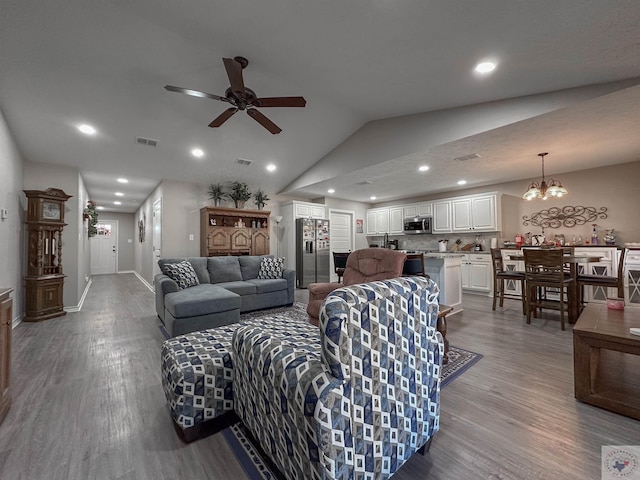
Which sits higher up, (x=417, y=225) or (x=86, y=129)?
(x=86, y=129)

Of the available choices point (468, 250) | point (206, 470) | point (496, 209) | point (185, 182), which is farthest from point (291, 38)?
point (468, 250)

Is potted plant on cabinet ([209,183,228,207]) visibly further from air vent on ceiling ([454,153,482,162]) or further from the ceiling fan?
air vent on ceiling ([454,153,482,162])

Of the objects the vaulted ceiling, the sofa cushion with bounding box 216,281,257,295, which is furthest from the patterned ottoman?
the vaulted ceiling

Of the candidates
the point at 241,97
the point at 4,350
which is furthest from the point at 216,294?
the point at 241,97

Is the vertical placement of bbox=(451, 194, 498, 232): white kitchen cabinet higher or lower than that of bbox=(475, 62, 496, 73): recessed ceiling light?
lower

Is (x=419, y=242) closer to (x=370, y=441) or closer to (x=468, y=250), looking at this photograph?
(x=468, y=250)

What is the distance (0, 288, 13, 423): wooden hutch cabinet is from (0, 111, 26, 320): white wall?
2073mm

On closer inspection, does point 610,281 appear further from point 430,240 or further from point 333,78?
point 333,78

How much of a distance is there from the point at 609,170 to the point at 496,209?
5.91 ft

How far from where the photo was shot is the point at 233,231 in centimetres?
609

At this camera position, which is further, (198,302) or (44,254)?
(44,254)

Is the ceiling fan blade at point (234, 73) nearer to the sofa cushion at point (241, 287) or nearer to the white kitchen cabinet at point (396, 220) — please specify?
the sofa cushion at point (241, 287)

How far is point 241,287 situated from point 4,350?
103 inches

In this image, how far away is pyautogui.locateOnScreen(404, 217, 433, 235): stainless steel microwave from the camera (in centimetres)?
703
